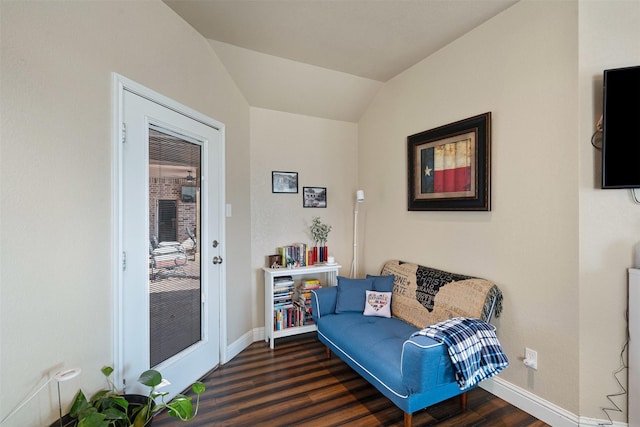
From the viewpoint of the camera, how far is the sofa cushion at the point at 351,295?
2675mm

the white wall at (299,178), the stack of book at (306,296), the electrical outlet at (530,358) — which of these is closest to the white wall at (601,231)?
the electrical outlet at (530,358)

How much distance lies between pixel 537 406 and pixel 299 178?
281cm

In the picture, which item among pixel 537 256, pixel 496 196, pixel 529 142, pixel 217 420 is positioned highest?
pixel 529 142

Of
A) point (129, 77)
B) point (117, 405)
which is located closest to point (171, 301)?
point (117, 405)

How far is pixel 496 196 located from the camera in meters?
2.13

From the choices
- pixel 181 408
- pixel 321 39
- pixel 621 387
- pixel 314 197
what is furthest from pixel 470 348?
pixel 321 39

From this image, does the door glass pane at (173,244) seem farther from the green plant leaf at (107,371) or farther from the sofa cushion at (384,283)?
the sofa cushion at (384,283)

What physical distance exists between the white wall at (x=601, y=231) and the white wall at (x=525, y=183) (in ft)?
0.15

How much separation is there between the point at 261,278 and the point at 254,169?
3.97 ft

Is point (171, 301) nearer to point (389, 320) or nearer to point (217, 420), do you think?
point (217, 420)

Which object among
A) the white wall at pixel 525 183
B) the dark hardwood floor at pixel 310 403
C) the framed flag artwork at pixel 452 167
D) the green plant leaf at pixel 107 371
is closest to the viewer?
the green plant leaf at pixel 107 371

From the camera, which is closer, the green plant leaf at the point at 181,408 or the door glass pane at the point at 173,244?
the green plant leaf at the point at 181,408

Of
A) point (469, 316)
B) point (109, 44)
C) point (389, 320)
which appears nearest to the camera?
point (109, 44)

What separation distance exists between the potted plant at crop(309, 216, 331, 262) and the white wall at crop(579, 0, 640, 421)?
7.42 ft
